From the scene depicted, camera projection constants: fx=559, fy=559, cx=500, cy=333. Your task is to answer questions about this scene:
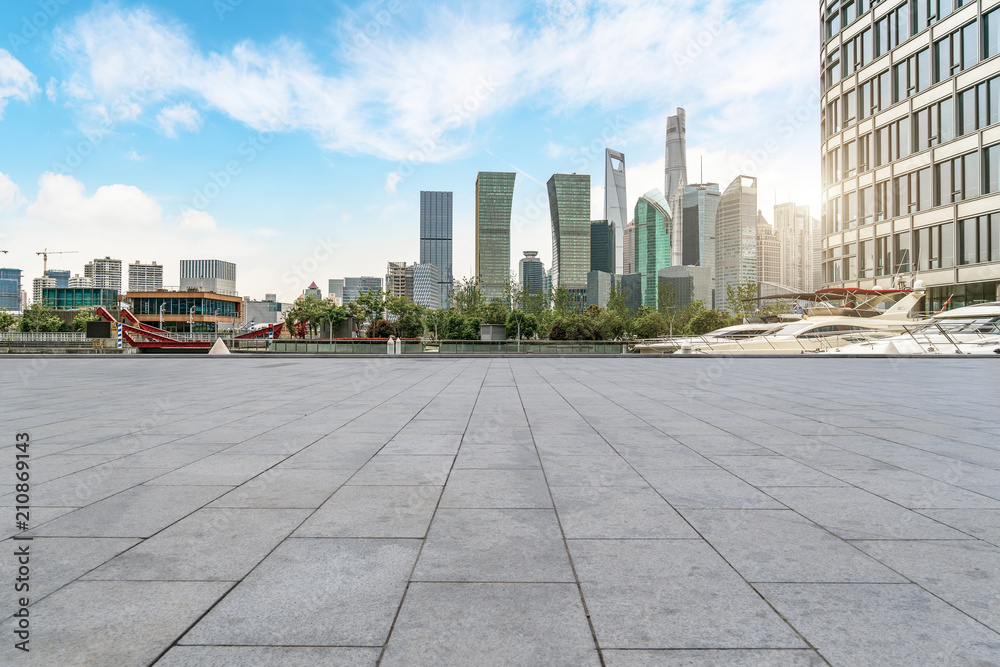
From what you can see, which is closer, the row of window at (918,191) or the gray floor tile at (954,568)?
the gray floor tile at (954,568)

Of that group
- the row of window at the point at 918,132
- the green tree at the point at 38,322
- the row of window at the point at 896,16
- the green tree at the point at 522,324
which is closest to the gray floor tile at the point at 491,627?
the row of window at the point at 918,132

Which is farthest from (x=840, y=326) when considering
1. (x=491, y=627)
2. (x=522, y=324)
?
(x=491, y=627)

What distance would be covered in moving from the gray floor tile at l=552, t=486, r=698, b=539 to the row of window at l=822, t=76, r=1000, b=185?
54.7 metres

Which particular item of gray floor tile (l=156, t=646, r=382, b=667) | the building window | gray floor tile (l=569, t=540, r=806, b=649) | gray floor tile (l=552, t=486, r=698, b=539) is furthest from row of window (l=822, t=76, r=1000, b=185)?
gray floor tile (l=156, t=646, r=382, b=667)

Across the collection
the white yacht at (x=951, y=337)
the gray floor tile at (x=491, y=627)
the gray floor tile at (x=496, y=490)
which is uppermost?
the white yacht at (x=951, y=337)

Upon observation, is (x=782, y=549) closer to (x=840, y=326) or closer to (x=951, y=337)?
(x=951, y=337)

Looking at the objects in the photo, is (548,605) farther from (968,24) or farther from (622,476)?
(968,24)

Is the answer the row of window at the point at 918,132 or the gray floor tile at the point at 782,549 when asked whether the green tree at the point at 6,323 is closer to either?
the gray floor tile at the point at 782,549

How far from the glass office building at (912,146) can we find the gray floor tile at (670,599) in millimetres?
53515

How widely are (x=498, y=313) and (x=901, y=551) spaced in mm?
66180

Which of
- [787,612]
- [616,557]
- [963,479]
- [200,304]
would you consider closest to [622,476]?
[616,557]

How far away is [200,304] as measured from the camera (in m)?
119

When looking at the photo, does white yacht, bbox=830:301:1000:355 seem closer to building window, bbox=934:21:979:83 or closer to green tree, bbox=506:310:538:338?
building window, bbox=934:21:979:83

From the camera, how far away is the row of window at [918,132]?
141 ft
